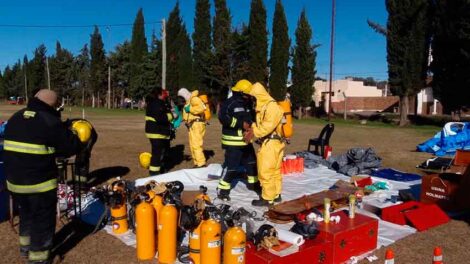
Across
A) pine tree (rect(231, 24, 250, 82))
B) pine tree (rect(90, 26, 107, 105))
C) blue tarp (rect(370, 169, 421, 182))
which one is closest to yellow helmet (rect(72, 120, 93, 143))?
blue tarp (rect(370, 169, 421, 182))

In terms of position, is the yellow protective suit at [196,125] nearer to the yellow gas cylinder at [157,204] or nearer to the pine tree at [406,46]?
the yellow gas cylinder at [157,204]

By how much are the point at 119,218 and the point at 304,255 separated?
8.67 feet

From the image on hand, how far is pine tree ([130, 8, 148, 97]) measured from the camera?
57.7 m

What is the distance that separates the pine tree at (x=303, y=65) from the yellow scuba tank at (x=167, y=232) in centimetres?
3465

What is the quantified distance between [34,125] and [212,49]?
40226mm

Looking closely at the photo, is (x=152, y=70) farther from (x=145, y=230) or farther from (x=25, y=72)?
(x=145, y=230)

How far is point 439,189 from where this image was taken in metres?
6.89

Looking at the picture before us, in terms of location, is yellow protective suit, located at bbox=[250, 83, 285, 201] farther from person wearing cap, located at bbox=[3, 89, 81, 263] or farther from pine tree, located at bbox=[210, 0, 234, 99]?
pine tree, located at bbox=[210, 0, 234, 99]

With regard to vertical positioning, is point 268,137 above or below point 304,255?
above

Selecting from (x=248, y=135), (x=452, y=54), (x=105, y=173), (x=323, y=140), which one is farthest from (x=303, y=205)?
(x=452, y=54)

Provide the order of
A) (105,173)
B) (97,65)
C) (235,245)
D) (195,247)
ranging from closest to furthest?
(235,245) → (195,247) → (105,173) → (97,65)

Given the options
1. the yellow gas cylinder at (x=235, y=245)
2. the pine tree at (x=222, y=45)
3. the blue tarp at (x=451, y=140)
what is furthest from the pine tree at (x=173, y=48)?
the yellow gas cylinder at (x=235, y=245)

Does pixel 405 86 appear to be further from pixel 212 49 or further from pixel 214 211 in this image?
pixel 214 211

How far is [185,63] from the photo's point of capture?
4747 cm
